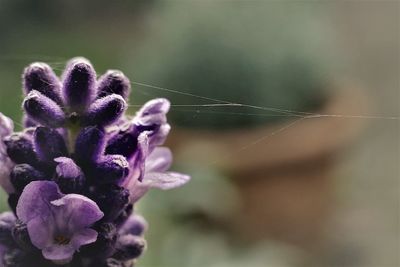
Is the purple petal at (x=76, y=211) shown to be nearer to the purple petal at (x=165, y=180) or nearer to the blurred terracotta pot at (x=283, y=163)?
the purple petal at (x=165, y=180)

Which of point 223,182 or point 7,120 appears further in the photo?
point 223,182

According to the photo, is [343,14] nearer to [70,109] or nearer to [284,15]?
[284,15]

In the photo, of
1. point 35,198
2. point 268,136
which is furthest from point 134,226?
point 268,136

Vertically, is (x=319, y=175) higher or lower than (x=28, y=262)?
lower

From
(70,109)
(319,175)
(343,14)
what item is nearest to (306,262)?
(319,175)

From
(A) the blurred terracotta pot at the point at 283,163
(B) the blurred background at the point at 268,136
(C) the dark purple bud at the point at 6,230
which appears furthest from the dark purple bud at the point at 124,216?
(A) the blurred terracotta pot at the point at 283,163

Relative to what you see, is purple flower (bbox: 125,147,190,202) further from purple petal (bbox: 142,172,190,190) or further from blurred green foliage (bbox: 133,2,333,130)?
blurred green foliage (bbox: 133,2,333,130)

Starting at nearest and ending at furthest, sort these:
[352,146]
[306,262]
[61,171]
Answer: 1. [61,171]
2. [306,262]
3. [352,146]

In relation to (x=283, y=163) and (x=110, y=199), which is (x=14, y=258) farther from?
(x=283, y=163)
